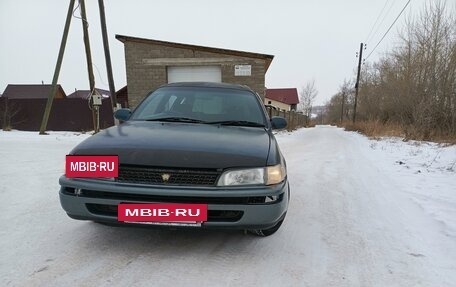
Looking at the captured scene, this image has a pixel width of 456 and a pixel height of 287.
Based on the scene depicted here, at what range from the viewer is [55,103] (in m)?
16.9

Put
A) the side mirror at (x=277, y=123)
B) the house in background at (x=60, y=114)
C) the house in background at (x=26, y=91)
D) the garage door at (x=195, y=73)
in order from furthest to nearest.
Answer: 1. the house in background at (x=26, y=91)
2. the house in background at (x=60, y=114)
3. the garage door at (x=195, y=73)
4. the side mirror at (x=277, y=123)

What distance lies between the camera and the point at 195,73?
569 inches

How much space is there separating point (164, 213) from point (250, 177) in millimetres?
692

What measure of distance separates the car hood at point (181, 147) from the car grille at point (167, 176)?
5 cm

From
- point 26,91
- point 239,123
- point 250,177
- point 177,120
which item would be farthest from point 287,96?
point 250,177

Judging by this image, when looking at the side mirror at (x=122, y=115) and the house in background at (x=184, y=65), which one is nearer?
the side mirror at (x=122, y=115)

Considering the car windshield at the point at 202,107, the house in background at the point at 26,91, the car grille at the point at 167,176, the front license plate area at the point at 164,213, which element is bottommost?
the front license plate area at the point at 164,213

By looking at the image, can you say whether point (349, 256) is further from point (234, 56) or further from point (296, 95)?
point (296, 95)

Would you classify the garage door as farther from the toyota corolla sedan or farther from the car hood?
the toyota corolla sedan

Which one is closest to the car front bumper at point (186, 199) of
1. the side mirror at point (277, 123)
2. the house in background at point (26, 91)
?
the side mirror at point (277, 123)

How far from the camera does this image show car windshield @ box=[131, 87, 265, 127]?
11.8 ft

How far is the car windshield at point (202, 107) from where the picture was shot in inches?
A: 141

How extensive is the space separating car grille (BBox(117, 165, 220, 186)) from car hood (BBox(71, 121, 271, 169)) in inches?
1.8

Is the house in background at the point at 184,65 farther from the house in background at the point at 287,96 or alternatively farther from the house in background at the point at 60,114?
the house in background at the point at 287,96
